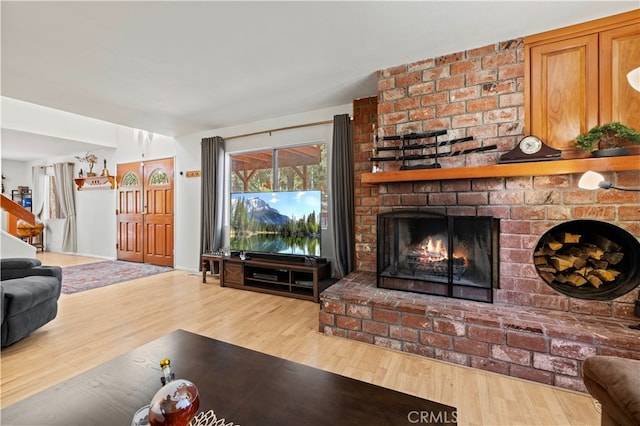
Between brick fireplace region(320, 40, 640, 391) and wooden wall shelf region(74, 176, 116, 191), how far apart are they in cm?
551

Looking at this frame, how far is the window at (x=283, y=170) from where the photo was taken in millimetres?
3541

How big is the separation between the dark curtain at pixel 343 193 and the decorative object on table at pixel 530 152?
155cm

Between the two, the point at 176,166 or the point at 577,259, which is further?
the point at 176,166

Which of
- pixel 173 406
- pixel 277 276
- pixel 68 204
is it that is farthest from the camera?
pixel 68 204

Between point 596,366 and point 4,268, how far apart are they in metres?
4.20

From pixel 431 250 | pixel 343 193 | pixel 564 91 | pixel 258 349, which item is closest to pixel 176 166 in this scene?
pixel 343 193

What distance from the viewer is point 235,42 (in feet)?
6.71

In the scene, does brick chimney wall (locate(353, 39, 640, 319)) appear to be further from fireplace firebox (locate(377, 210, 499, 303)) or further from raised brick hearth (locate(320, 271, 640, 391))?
raised brick hearth (locate(320, 271, 640, 391))

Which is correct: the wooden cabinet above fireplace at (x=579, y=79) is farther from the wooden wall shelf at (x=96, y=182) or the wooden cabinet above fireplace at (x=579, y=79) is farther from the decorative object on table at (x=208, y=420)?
the wooden wall shelf at (x=96, y=182)

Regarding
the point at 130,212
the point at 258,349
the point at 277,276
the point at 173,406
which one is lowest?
the point at 258,349

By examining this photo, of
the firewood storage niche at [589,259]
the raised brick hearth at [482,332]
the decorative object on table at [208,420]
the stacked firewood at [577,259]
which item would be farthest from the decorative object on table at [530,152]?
the decorative object on table at [208,420]

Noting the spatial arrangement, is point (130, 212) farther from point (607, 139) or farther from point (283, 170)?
point (607, 139)

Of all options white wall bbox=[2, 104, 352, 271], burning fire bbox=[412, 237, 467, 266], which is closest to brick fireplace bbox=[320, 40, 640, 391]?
burning fire bbox=[412, 237, 467, 266]

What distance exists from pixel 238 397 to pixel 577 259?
2425 millimetres
